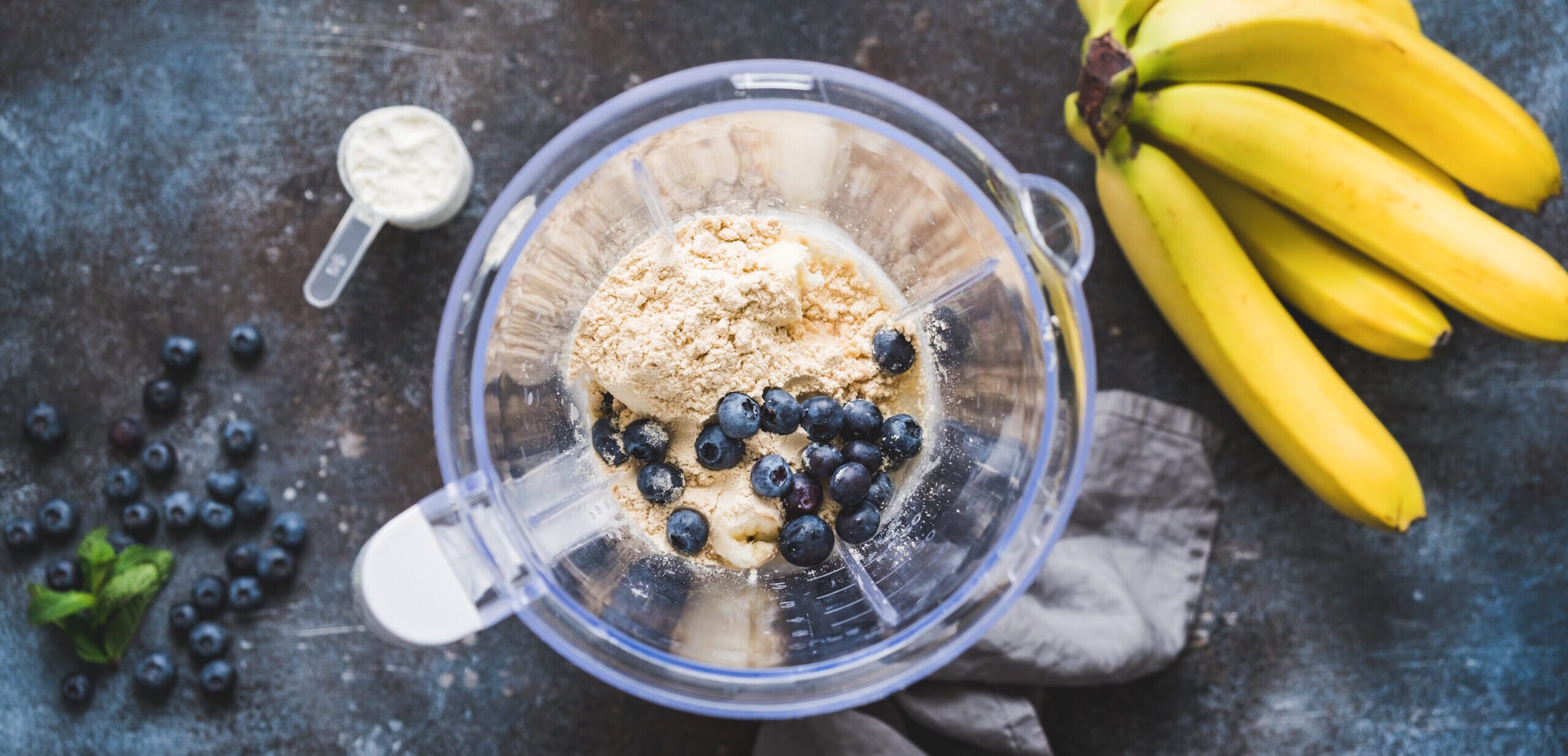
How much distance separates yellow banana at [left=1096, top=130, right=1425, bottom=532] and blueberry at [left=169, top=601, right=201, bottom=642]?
141 cm

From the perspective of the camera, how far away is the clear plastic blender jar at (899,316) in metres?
1.05

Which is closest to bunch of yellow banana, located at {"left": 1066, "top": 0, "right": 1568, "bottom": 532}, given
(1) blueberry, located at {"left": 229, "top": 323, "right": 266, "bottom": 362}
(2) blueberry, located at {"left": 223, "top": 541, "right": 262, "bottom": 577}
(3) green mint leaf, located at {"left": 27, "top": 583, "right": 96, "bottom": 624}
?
(1) blueberry, located at {"left": 229, "top": 323, "right": 266, "bottom": 362}

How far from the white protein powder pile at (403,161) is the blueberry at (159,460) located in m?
0.48

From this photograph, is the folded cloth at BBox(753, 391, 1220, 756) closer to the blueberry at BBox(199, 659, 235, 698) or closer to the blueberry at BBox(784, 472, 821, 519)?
the blueberry at BBox(784, 472, 821, 519)

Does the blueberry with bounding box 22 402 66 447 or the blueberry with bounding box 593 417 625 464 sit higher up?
the blueberry with bounding box 593 417 625 464

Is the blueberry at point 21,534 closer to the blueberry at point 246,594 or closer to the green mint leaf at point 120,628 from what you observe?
the green mint leaf at point 120,628

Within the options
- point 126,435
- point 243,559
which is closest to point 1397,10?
point 243,559

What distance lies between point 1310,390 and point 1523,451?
1.60 feet

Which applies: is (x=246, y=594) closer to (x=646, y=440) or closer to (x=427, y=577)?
(x=427, y=577)

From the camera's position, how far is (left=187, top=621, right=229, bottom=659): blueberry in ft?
4.42

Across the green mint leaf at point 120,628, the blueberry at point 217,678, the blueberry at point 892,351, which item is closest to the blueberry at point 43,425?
the green mint leaf at point 120,628

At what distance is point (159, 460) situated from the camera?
137 centimetres

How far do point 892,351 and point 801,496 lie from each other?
0.59 feet

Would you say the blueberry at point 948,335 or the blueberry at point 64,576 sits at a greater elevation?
the blueberry at point 948,335
